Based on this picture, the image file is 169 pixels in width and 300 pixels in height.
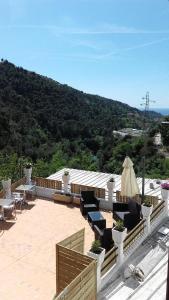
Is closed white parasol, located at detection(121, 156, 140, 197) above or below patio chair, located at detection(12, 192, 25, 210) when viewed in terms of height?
above

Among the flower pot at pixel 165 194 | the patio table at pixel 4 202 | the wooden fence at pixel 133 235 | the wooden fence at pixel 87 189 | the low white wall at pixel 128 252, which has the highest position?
the flower pot at pixel 165 194

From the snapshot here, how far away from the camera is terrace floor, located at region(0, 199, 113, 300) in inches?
336

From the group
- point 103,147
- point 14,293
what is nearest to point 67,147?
point 103,147

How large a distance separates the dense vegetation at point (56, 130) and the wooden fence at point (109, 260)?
2436cm

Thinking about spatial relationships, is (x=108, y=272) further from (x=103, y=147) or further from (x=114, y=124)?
(x=114, y=124)

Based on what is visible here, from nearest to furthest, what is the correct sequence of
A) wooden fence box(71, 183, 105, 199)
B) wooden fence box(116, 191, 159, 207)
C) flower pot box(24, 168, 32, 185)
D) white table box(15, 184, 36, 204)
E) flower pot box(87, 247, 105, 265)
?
flower pot box(87, 247, 105, 265) → wooden fence box(116, 191, 159, 207) → wooden fence box(71, 183, 105, 199) → white table box(15, 184, 36, 204) → flower pot box(24, 168, 32, 185)

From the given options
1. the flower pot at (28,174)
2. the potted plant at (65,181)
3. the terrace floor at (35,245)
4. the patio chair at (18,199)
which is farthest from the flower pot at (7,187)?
the potted plant at (65,181)

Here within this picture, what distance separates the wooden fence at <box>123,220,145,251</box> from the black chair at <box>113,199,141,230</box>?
1.25 ft

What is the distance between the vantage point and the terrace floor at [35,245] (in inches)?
336

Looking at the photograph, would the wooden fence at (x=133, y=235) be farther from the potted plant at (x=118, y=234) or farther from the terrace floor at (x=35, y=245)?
the terrace floor at (x=35, y=245)

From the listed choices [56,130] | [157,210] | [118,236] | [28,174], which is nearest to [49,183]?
[28,174]

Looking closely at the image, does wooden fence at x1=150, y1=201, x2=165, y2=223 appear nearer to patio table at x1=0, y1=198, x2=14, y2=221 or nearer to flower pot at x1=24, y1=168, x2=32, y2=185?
patio table at x1=0, y1=198, x2=14, y2=221

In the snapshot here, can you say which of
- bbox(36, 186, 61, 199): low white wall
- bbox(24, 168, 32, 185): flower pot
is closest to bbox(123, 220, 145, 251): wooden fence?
bbox(36, 186, 61, 199): low white wall

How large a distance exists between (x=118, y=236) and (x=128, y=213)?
2.26 metres
